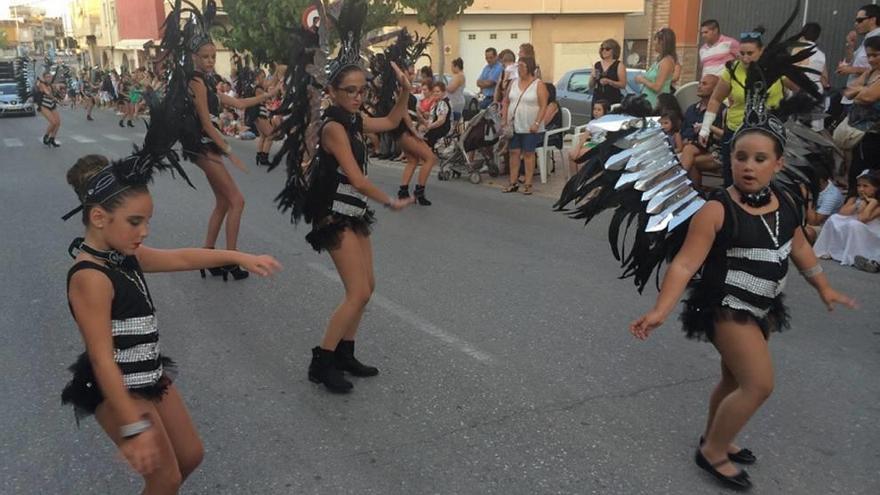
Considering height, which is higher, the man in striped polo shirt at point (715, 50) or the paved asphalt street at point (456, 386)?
the man in striped polo shirt at point (715, 50)

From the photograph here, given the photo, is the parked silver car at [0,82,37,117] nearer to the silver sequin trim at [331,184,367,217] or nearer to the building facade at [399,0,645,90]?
the building facade at [399,0,645,90]

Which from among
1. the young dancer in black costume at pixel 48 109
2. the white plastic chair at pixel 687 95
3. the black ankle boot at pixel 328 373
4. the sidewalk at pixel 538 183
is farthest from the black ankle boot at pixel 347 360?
the young dancer in black costume at pixel 48 109

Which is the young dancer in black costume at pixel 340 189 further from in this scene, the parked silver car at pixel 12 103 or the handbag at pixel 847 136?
the parked silver car at pixel 12 103

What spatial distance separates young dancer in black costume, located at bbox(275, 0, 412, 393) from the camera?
157 inches

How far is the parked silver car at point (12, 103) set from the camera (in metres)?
32.4

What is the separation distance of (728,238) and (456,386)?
1.83 m

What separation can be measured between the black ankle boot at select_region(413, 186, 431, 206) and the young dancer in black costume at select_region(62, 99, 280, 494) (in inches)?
264

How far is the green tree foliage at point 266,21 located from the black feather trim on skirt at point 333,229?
14820 mm

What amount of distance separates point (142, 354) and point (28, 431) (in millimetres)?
1680

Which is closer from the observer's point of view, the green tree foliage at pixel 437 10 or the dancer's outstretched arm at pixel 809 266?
the dancer's outstretched arm at pixel 809 266

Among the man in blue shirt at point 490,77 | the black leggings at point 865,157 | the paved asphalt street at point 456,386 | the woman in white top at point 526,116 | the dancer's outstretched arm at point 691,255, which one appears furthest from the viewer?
the man in blue shirt at point 490,77

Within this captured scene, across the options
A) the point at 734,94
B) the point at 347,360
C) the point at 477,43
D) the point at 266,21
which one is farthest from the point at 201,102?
the point at 477,43

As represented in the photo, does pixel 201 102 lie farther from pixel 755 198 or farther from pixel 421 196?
pixel 755 198

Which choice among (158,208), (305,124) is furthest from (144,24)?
(305,124)
